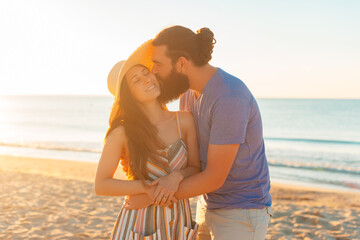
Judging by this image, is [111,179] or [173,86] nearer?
[111,179]

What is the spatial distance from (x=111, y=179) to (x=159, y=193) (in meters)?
0.34

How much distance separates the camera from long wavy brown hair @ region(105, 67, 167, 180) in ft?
8.70

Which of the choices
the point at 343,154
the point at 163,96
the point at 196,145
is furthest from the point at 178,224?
the point at 343,154

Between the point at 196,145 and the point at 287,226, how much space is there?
4557mm

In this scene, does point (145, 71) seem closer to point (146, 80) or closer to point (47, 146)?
point (146, 80)

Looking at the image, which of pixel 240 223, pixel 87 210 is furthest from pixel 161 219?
pixel 87 210

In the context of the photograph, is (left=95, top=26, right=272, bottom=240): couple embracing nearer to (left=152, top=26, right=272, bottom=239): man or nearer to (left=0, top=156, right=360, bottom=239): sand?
(left=152, top=26, right=272, bottom=239): man

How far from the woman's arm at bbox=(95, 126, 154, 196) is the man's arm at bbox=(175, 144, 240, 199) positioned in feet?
0.85

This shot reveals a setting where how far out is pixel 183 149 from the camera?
2752 millimetres

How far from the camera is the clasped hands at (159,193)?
255cm

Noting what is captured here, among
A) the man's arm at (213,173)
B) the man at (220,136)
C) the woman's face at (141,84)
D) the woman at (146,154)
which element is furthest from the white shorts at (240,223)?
the woman's face at (141,84)

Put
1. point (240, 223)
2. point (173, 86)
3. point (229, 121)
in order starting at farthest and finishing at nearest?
1. point (173, 86)
2. point (240, 223)
3. point (229, 121)

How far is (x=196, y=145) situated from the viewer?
282 cm

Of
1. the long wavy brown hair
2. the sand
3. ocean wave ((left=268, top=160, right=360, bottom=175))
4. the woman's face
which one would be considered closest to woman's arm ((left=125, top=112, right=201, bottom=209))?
the long wavy brown hair
